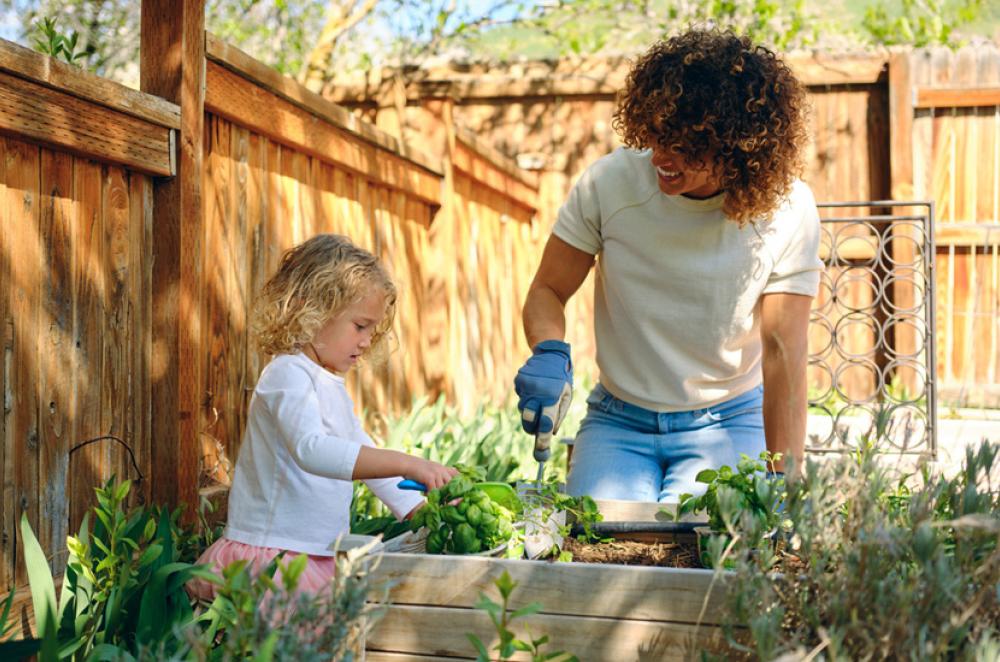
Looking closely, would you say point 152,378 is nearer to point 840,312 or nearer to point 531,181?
point 531,181

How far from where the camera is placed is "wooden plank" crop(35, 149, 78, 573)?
241 centimetres

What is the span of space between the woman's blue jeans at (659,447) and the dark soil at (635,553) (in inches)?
24.6

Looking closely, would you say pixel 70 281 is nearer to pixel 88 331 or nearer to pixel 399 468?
pixel 88 331

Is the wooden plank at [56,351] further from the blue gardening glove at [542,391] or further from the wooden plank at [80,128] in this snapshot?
Answer: the blue gardening glove at [542,391]

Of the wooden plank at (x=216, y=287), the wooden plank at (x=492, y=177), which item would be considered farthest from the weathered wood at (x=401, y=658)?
the wooden plank at (x=492, y=177)

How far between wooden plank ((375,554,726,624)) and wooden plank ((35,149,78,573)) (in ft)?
3.71

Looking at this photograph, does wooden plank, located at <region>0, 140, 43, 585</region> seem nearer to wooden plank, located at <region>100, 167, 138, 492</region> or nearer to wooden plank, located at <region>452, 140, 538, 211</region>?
wooden plank, located at <region>100, 167, 138, 492</region>

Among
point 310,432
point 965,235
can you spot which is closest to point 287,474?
point 310,432

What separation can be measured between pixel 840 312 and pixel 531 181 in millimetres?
2258

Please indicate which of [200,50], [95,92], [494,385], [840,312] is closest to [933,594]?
[95,92]

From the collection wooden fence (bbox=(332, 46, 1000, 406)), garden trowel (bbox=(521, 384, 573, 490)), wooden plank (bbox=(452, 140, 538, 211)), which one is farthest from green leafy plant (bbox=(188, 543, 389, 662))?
wooden fence (bbox=(332, 46, 1000, 406))

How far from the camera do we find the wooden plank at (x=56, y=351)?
2.41 meters

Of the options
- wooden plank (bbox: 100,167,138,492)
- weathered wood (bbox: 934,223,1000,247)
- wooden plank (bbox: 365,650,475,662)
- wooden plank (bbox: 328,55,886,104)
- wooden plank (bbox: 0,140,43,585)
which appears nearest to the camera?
wooden plank (bbox: 365,650,475,662)

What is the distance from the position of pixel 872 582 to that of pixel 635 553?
76cm
